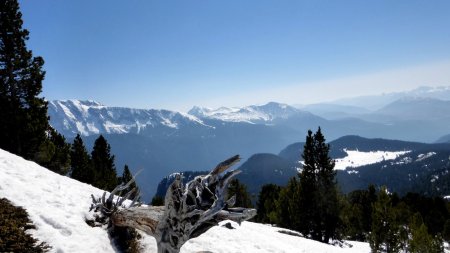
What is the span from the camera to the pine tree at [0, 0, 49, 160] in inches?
1335

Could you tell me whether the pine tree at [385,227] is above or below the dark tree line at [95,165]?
below

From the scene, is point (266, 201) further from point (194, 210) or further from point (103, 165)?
point (194, 210)

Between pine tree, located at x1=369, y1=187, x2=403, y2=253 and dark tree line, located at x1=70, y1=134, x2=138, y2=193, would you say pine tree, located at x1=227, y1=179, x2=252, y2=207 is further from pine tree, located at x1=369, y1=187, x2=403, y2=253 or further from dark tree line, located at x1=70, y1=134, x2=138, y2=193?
pine tree, located at x1=369, y1=187, x2=403, y2=253

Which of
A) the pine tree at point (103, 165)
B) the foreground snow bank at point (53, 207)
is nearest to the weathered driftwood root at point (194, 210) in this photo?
the foreground snow bank at point (53, 207)

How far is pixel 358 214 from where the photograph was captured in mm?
69938

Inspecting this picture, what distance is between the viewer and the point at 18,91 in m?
35.1

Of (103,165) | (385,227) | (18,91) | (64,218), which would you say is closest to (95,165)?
(103,165)

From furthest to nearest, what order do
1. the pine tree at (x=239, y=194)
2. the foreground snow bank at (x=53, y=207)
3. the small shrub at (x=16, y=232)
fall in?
the pine tree at (x=239, y=194), the foreground snow bank at (x=53, y=207), the small shrub at (x=16, y=232)

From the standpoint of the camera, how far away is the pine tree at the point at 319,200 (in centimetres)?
4847

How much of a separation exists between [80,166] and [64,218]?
4737cm

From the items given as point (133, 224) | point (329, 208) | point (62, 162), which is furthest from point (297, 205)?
point (133, 224)

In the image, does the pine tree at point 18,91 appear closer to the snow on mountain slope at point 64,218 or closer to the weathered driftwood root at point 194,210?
the snow on mountain slope at point 64,218

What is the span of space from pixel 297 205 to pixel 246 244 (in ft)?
106

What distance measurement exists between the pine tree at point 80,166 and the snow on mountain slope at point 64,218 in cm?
3893
